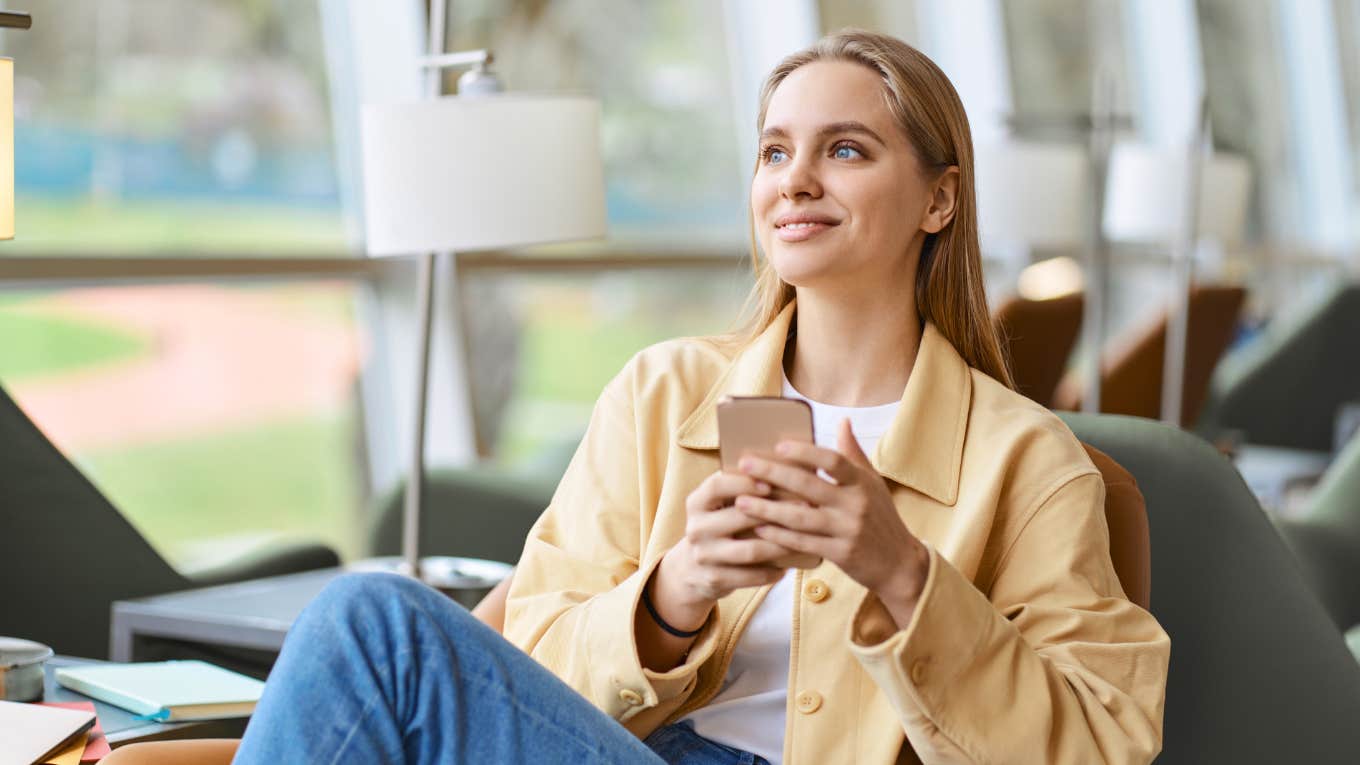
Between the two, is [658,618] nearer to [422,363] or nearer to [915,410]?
[915,410]

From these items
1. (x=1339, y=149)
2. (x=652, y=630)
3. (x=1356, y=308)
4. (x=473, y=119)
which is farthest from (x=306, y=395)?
(x=1339, y=149)

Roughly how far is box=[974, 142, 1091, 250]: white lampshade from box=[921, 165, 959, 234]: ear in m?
1.86

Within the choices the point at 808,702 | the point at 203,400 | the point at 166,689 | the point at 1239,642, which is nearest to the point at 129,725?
the point at 166,689

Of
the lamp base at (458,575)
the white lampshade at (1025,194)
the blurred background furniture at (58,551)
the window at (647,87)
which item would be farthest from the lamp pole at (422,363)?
the window at (647,87)

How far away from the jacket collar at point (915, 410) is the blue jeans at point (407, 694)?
13.5 inches

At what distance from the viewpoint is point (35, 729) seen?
151cm

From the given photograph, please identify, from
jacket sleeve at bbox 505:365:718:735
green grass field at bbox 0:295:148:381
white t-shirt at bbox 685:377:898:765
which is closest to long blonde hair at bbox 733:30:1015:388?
jacket sleeve at bbox 505:365:718:735

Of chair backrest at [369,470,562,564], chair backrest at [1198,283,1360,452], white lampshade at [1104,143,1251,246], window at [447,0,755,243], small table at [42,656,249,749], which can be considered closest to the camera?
small table at [42,656,249,749]

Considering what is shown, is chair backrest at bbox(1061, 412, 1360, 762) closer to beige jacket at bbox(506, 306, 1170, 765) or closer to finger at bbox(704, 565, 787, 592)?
beige jacket at bbox(506, 306, 1170, 765)

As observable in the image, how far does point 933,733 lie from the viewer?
1.38m

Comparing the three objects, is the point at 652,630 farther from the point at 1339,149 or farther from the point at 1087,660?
the point at 1339,149

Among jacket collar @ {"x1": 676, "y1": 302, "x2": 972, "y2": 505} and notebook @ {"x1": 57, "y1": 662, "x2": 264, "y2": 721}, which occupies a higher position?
jacket collar @ {"x1": 676, "y1": 302, "x2": 972, "y2": 505}

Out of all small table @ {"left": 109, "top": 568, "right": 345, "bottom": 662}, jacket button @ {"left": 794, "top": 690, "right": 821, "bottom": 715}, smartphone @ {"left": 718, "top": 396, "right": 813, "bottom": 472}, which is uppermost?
smartphone @ {"left": 718, "top": 396, "right": 813, "bottom": 472}

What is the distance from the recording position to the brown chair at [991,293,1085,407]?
3.91 metres
